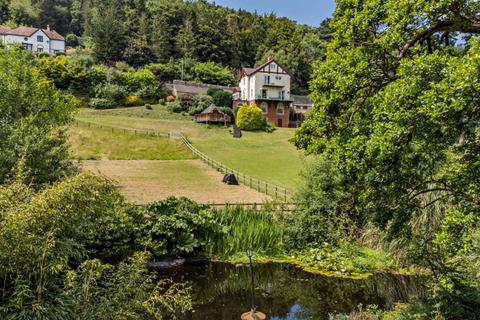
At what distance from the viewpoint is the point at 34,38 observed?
90.1m

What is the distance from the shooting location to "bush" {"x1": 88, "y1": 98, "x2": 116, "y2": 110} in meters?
61.9

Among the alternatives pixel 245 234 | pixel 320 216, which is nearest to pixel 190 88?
pixel 245 234

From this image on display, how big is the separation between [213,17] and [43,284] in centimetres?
10453

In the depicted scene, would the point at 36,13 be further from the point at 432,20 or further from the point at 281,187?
the point at 432,20

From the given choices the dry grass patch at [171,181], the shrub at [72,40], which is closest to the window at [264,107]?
the dry grass patch at [171,181]

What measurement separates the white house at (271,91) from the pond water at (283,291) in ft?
162

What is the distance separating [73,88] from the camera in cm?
6494

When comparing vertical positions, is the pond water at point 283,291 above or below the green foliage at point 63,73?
below

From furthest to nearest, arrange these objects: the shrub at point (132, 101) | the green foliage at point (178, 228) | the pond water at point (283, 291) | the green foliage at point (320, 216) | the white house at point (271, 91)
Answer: the shrub at point (132, 101) < the white house at point (271, 91) < the green foliage at point (320, 216) < the green foliage at point (178, 228) < the pond water at point (283, 291)

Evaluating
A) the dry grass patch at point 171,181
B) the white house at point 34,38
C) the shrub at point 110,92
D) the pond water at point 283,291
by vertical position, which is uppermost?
the white house at point 34,38

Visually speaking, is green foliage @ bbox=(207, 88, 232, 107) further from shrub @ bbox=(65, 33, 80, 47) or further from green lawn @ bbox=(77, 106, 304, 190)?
shrub @ bbox=(65, 33, 80, 47)

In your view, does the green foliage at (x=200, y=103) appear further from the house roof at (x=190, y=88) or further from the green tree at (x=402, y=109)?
the green tree at (x=402, y=109)

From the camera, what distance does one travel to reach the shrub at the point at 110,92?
6388 cm

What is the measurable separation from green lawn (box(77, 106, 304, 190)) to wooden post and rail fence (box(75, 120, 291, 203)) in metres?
1.25
